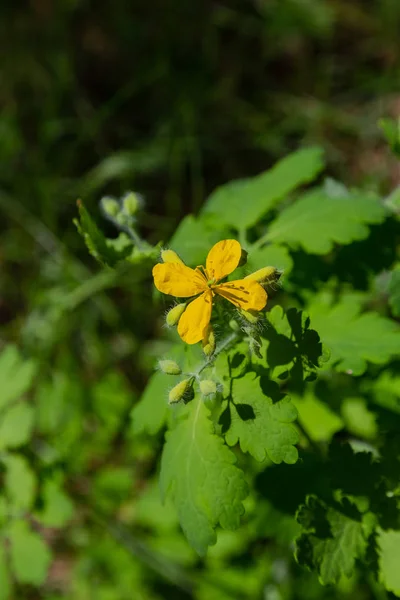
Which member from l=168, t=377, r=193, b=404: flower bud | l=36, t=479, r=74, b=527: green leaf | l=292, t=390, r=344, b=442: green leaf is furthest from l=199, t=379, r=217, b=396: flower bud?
l=36, t=479, r=74, b=527: green leaf

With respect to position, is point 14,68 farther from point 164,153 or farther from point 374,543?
point 374,543

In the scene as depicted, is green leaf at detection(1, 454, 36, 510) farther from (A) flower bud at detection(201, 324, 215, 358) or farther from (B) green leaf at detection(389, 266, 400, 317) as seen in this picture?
(B) green leaf at detection(389, 266, 400, 317)

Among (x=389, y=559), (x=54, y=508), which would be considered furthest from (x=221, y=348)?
(x=54, y=508)

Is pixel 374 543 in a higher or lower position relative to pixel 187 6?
lower

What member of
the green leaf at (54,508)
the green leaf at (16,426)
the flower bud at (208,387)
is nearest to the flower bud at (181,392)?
the flower bud at (208,387)

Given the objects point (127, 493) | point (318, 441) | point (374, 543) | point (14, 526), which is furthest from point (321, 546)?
point (127, 493)
